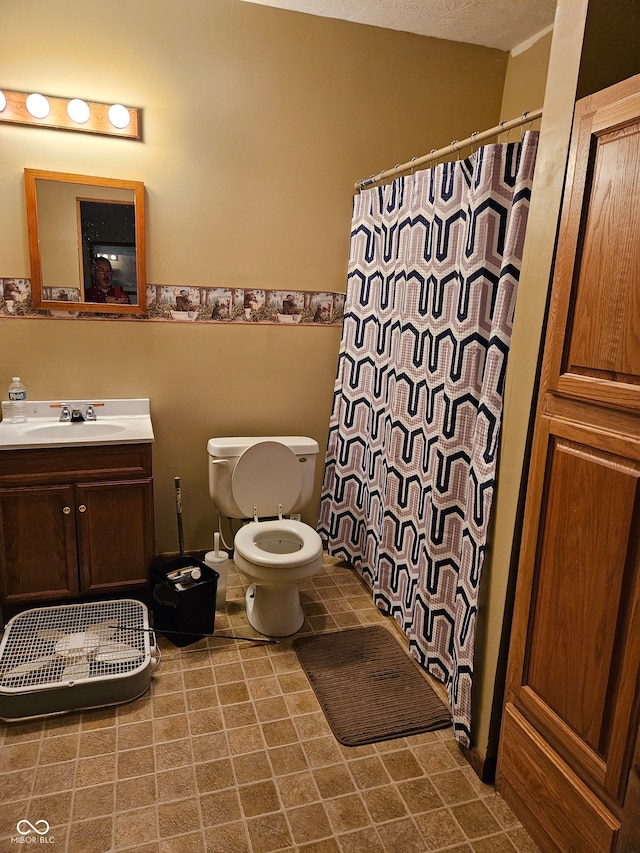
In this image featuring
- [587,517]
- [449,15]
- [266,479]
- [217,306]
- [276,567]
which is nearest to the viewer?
[587,517]

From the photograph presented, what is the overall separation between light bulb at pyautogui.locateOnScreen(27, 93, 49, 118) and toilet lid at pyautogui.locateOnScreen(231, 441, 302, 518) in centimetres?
171

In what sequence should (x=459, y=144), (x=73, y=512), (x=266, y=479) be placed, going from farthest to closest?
(x=266, y=479) → (x=73, y=512) → (x=459, y=144)

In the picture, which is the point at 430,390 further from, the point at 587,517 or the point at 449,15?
the point at 449,15

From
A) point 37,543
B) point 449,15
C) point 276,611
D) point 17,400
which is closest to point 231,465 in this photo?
point 276,611

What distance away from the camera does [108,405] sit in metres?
2.88

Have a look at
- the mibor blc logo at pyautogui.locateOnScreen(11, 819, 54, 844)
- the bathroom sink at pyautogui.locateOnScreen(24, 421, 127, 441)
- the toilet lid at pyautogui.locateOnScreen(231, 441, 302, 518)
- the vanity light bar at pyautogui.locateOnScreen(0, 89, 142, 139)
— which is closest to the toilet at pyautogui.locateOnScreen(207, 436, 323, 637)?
the toilet lid at pyautogui.locateOnScreen(231, 441, 302, 518)

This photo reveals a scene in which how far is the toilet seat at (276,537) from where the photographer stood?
2.40 m

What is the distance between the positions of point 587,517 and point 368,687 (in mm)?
1233

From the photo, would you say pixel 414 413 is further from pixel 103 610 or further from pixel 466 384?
pixel 103 610

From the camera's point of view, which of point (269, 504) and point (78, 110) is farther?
point (269, 504)

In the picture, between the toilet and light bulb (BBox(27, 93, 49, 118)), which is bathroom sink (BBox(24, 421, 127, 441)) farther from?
Result: light bulb (BBox(27, 93, 49, 118))

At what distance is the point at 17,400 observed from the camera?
2.71m

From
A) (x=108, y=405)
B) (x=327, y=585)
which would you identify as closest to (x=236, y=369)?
(x=108, y=405)

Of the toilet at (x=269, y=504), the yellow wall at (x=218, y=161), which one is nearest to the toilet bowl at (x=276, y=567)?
the toilet at (x=269, y=504)
